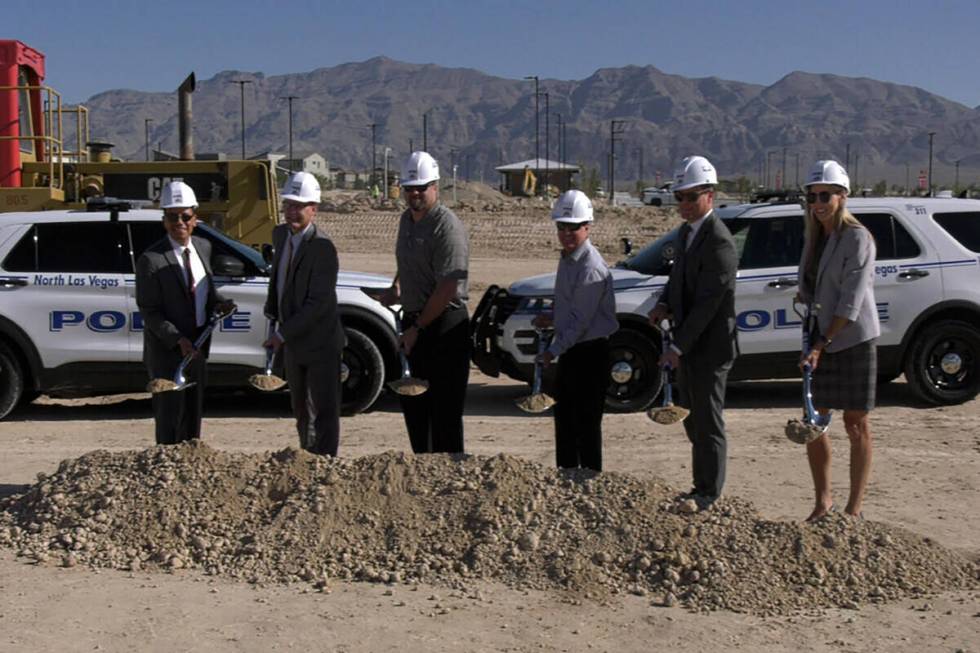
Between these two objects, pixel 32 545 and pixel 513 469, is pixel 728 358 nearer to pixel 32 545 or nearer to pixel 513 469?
pixel 513 469

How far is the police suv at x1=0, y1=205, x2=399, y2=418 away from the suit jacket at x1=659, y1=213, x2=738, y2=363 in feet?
13.8

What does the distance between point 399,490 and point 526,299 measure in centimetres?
426

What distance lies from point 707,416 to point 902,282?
476cm

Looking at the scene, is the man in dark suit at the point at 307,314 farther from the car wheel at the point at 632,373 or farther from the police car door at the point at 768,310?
the police car door at the point at 768,310

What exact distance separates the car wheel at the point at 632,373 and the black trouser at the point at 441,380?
10.6 ft

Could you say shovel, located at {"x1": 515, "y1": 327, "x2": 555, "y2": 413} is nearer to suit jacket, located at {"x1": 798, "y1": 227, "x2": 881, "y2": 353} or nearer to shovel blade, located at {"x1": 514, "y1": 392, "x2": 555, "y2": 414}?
shovel blade, located at {"x1": 514, "y1": 392, "x2": 555, "y2": 414}

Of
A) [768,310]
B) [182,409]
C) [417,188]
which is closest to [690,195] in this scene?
[417,188]

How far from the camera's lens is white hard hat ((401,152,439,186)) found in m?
7.24

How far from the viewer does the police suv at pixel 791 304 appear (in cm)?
1065

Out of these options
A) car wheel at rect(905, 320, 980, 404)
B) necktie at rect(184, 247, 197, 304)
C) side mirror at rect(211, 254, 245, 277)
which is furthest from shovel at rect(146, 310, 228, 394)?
car wheel at rect(905, 320, 980, 404)

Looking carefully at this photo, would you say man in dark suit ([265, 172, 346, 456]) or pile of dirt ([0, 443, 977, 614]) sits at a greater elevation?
man in dark suit ([265, 172, 346, 456])

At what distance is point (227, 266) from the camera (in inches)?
391

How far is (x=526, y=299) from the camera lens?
10.8 metres

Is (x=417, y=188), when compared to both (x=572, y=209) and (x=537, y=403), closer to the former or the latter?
(x=572, y=209)
